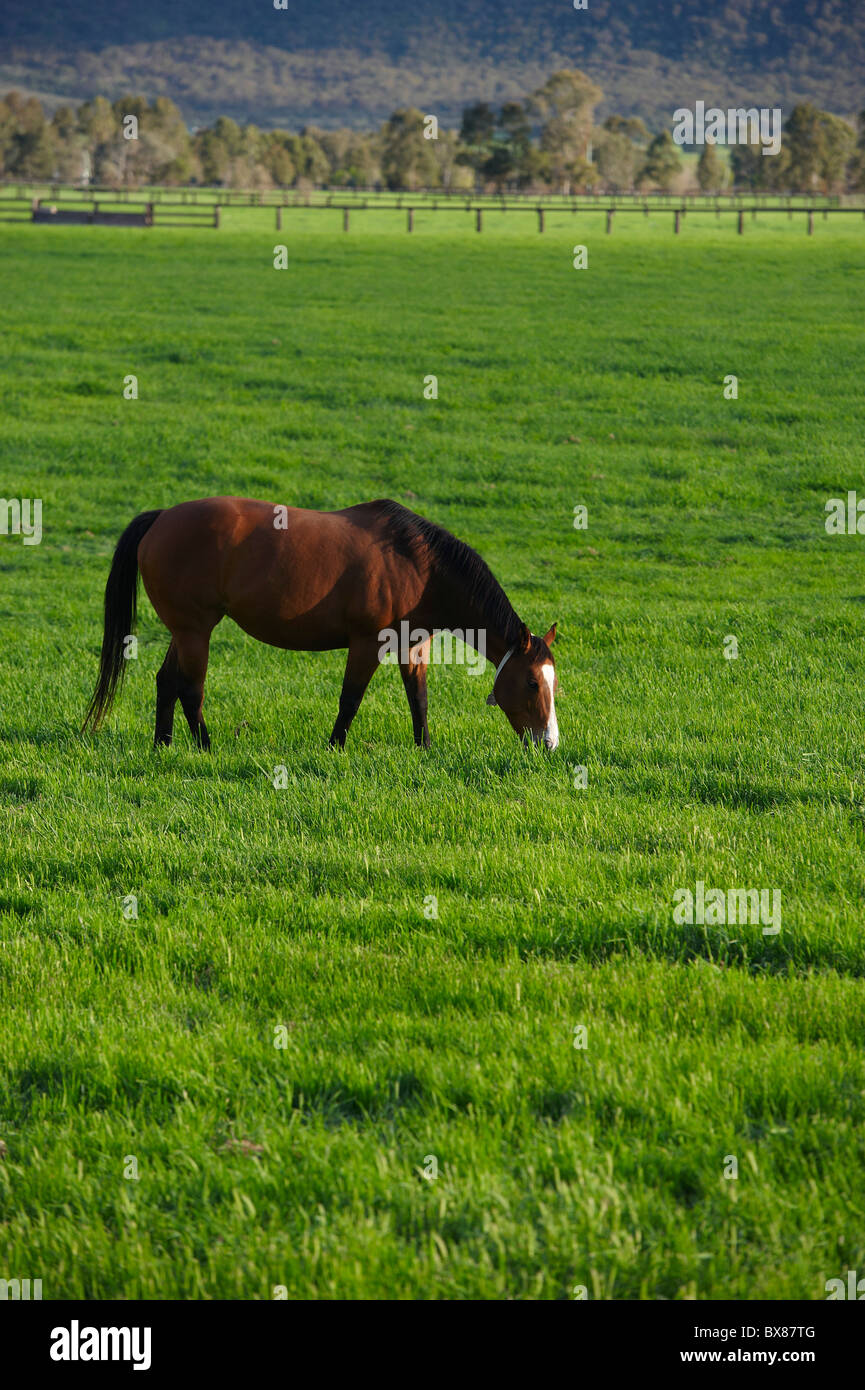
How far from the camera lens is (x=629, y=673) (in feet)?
36.7

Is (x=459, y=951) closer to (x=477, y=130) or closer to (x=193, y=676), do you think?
(x=193, y=676)

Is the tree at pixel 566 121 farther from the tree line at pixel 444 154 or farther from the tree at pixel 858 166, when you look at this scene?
the tree at pixel 858 166

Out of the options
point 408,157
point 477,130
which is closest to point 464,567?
point 477,130

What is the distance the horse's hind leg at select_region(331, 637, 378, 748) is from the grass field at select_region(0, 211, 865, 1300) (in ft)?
0.98

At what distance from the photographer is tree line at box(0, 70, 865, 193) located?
12406cm

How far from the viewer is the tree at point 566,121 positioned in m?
128


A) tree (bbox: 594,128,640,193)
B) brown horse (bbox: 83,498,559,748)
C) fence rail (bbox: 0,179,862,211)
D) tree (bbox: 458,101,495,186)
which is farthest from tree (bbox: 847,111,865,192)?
brown horse (bbox: 83,498,559,748)

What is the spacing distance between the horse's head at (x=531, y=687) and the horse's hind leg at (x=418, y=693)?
67cm

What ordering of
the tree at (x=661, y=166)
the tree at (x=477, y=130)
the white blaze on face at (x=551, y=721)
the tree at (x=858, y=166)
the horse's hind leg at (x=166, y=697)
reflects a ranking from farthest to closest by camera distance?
1. the tree at (x=661, y=166)
2. the tree at (x=477, y=130)
3. the tree at (x=858, y=166)
4. the horse's hind leg at (x=166, y=697)
5. the white blaze on face at (x=551, y=721)

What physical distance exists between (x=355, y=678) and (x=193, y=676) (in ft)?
4.20

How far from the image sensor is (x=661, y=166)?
155 meters

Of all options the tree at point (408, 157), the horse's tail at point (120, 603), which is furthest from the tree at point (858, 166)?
the horse's tail at point (120, 603)

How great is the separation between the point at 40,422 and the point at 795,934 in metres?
21.0

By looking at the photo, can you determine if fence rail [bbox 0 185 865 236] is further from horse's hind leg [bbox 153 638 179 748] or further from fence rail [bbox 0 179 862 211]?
horse's hind leg [bbox 153 638 179 748]
